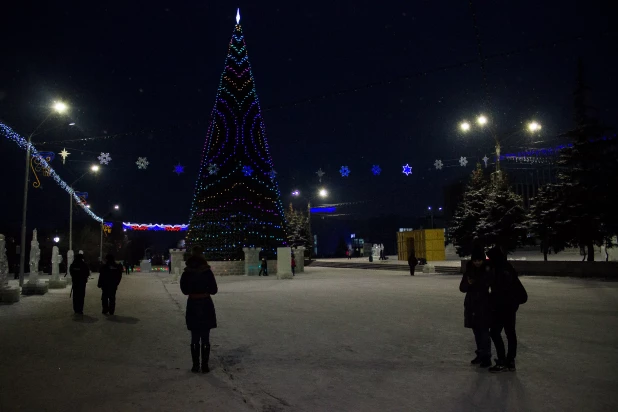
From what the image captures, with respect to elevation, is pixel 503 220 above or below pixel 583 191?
below

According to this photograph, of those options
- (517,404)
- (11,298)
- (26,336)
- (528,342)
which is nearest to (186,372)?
(517,404)

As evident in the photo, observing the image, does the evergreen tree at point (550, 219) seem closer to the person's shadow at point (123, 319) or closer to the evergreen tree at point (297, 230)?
the person's shadow at point (123, 319)

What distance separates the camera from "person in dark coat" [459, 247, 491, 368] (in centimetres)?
666

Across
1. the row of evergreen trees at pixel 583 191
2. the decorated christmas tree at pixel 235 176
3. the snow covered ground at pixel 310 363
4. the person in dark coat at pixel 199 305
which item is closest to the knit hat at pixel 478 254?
the snow covered ground at pixel 310 363

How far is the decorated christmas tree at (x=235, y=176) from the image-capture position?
31.9 metres

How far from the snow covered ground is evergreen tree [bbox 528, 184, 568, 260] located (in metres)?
15.0

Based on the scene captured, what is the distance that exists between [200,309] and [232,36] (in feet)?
94.1

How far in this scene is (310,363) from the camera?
23.1 ft

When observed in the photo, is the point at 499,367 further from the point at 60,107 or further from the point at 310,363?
the point at 60,107

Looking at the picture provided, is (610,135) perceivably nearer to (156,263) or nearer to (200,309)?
(200,309)

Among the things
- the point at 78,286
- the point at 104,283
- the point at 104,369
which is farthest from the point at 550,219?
the point at 104,369

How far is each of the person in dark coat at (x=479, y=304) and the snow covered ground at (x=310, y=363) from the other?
0.28m

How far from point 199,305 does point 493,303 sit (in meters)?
3.76

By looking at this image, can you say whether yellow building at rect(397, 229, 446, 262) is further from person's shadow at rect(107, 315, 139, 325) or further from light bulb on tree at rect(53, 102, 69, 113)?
person's shadow at rect(107, 315, 139, 325)
